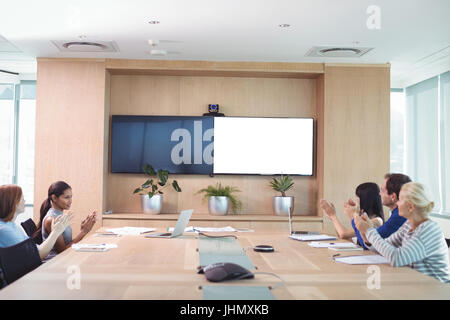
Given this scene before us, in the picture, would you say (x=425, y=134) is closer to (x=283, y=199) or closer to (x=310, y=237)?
(x=283, y=199)

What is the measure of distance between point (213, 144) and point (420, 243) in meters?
4.01

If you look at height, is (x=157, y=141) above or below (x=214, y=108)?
below

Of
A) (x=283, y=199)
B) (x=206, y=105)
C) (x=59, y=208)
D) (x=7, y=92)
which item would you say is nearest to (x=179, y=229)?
(x=59, y=208)

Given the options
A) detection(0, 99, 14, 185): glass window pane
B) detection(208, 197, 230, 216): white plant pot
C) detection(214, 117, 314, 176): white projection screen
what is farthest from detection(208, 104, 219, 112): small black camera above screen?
detection(0, 99, 14, 185): glass window pane

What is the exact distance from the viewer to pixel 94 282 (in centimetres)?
230

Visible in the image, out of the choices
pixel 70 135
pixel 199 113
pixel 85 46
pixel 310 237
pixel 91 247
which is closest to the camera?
pixel 91 247

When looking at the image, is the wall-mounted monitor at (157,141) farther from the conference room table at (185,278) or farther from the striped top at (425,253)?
the striped top at (425,253)

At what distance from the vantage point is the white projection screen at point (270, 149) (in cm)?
644

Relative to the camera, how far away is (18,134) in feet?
23.8

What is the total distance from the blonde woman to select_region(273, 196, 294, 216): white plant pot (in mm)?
3341

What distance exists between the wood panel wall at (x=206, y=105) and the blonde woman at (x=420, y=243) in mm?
3701

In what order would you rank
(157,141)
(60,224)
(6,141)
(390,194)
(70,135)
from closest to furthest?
(60,224) < (390,194) < (70,135) < (157,141) < (6,141)

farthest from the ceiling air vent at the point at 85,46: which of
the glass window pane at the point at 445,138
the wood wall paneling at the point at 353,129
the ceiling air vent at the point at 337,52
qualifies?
the glass window pane at the point at 445,138
